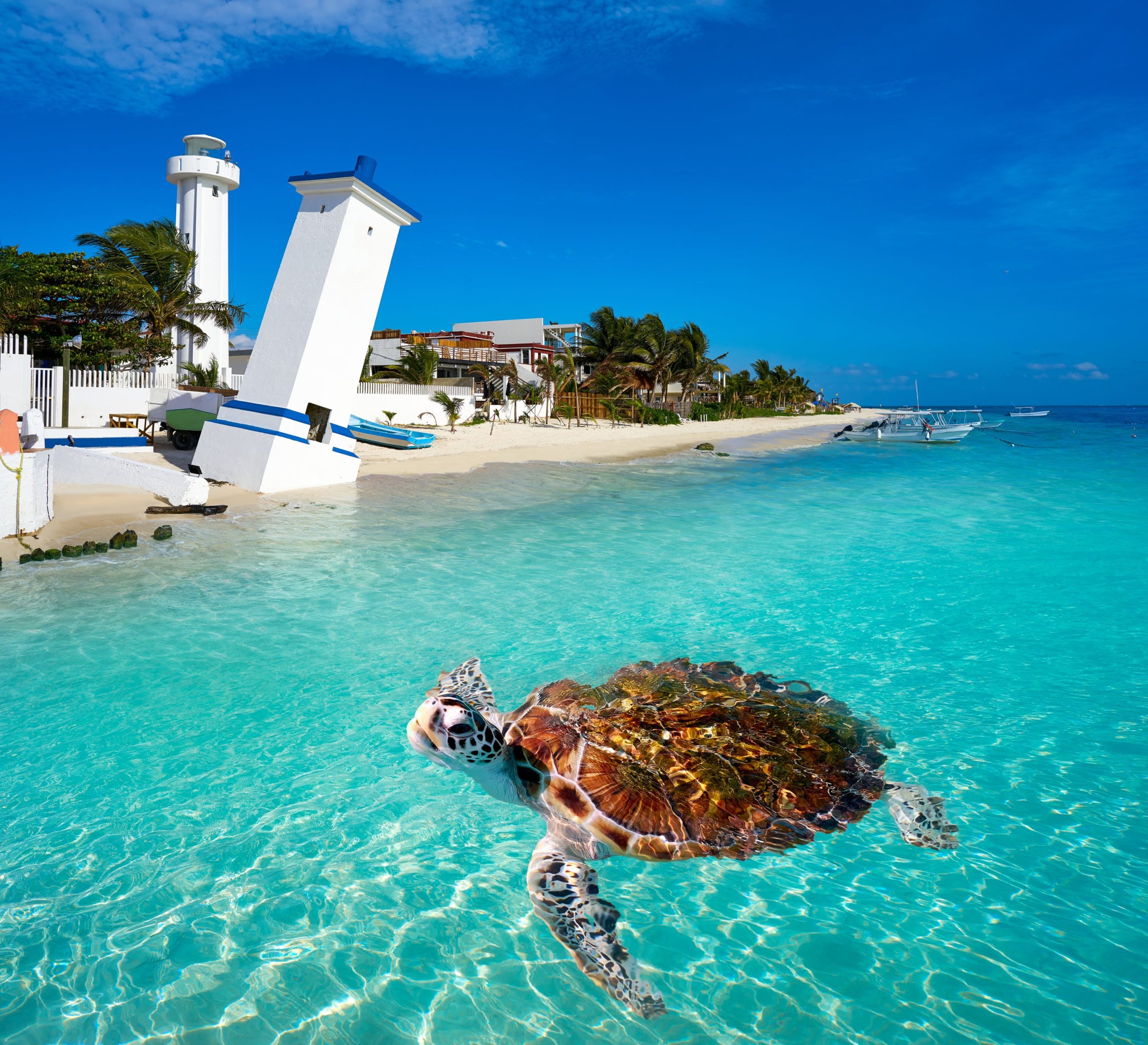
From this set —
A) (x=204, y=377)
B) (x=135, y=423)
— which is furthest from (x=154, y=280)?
(x=135, y=423)

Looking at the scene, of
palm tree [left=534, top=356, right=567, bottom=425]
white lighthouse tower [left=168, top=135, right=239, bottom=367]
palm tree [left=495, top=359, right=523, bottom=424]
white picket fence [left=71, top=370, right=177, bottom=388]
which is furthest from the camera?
palm tree [left=534, top=356, right=567, bottom=425]

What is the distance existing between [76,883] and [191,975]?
38.9 inches

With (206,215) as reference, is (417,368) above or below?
below

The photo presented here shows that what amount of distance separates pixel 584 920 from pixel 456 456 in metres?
22.6

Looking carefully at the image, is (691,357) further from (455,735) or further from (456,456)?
(455,735)

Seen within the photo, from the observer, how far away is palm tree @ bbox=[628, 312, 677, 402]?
158 ft

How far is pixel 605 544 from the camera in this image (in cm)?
1160

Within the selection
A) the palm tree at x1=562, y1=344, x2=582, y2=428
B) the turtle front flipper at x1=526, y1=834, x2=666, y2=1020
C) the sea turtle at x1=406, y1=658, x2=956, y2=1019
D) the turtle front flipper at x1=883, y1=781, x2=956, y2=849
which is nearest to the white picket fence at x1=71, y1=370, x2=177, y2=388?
the palm tree at x1=562, y1=344, x2=582, y2=428

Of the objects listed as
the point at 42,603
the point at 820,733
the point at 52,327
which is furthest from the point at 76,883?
the point at 52,327

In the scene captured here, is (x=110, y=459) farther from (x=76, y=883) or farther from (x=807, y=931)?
(x=807, y=931)

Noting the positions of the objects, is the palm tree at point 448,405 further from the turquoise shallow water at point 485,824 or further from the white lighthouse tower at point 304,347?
the turquoise shallow water at point 485,824

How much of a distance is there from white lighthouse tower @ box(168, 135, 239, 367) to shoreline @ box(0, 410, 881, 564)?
406 inches

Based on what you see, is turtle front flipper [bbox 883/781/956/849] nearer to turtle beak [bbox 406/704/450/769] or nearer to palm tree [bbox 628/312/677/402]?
turtle beak [bbox 406/704/450/769]

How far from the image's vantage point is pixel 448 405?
32844 millimetres
